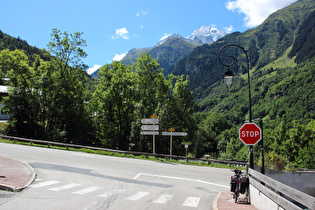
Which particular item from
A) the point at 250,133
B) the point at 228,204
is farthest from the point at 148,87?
the point at 228,204

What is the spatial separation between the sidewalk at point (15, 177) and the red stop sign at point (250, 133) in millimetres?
8564

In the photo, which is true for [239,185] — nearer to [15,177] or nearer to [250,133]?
[250,133]

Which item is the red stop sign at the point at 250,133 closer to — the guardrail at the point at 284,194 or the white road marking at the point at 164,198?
the guardrail at the point at 284,194

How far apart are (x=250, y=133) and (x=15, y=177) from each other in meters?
9.96

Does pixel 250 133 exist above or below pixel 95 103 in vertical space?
below

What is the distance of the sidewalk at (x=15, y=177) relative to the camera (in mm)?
8995

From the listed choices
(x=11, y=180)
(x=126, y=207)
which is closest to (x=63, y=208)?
(x=126, y=207)

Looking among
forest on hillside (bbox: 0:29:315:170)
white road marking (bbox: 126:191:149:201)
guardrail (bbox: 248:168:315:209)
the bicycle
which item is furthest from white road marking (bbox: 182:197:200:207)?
forest on hillside (bbox: 0:29:315:170)

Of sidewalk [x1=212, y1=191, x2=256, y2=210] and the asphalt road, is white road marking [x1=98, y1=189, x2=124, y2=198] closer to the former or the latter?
the asphalt road

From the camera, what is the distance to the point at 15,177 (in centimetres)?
1076

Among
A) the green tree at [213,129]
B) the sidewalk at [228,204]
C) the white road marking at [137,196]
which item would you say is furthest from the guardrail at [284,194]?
the green tree at [213,129]

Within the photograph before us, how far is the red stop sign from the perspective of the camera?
9.84 m

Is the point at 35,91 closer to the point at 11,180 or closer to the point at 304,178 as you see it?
the point at 11,180

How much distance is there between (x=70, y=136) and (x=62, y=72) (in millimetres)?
10057
